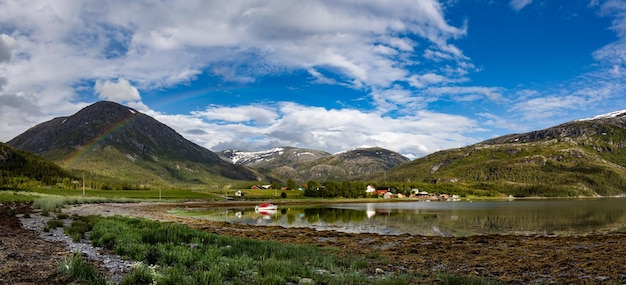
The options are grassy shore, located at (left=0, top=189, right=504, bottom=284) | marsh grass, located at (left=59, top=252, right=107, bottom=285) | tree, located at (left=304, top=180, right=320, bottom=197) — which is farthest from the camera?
tree, located at (left=304, top=180, right=320, bottom=197)

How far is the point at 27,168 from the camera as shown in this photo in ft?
572

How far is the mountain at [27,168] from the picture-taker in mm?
162000

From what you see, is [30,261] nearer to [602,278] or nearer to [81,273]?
[81,273]

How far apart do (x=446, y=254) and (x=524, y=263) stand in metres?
4.62

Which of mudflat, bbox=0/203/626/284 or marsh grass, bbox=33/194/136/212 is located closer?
mudflat, bbox=0/203/626/284

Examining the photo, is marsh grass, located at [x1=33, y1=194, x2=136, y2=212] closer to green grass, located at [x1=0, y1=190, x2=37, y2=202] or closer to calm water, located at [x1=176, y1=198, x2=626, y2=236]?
green grass, located at [x1=0, y1=190, x2=37, y2=202]

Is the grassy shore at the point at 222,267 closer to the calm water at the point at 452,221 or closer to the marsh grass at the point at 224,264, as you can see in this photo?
the marsh grass at the point at 224,264

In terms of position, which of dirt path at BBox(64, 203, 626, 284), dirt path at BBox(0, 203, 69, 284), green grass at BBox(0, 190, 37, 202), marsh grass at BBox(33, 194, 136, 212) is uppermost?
dirt path at BBox(0, 203, 69, 284)

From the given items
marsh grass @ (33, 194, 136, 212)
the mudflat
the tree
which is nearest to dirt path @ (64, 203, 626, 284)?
the mudflat

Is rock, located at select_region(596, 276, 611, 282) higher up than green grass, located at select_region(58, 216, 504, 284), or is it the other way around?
green grass, located at select_region(58, 216, 504, 284)

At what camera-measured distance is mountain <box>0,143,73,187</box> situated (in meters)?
162

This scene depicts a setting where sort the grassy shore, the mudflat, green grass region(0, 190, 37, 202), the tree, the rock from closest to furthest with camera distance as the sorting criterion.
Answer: the grassy shore < the mudflat < the rock < green grass region(0, 190, 37, 202) < the tree

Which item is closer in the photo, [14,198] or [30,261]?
[30,261]

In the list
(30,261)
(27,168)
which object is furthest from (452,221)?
(27,168)
